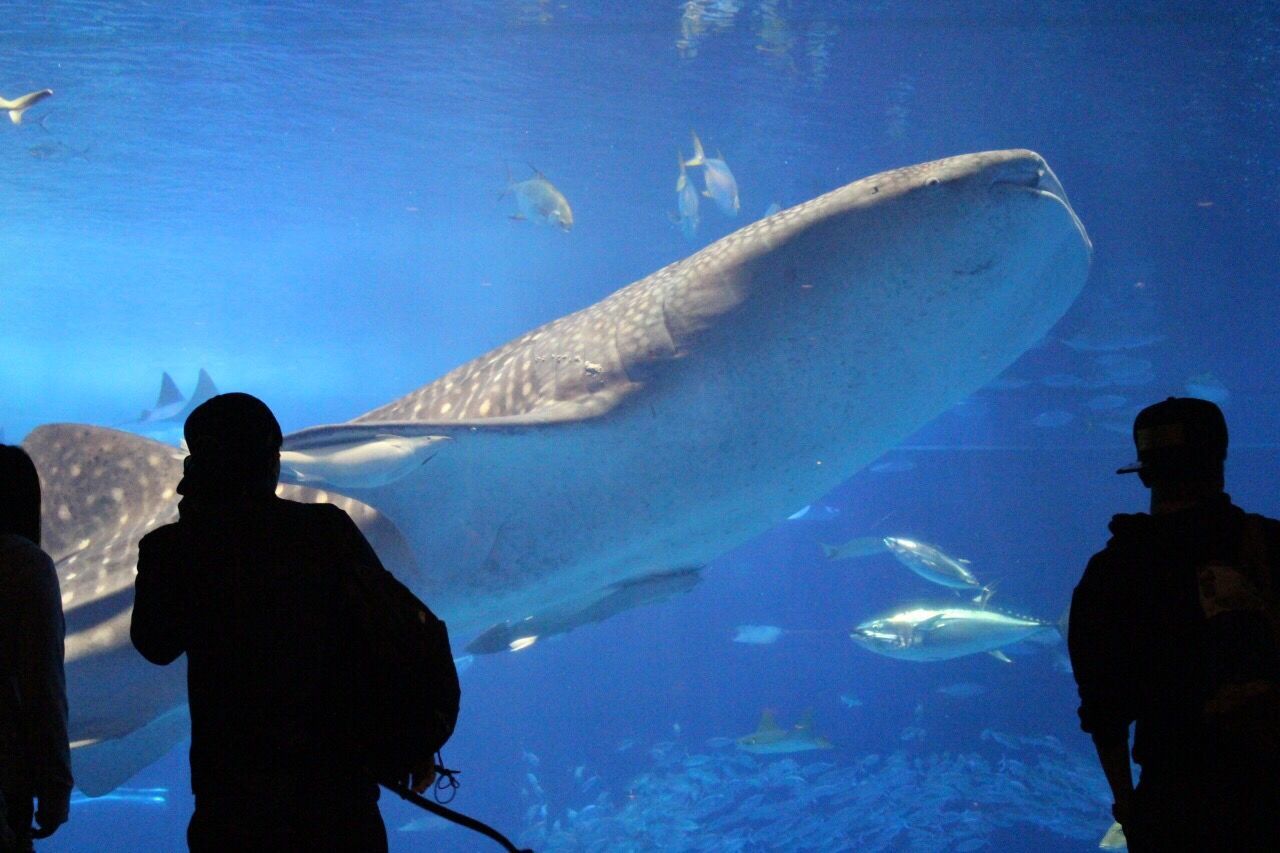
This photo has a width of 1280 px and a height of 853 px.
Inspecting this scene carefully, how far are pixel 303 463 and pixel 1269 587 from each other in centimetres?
247

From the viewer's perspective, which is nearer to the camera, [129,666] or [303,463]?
[303,463]

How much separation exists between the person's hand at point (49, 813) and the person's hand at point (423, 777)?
716mm

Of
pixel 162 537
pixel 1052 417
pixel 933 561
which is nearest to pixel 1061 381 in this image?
pixel 1052 417

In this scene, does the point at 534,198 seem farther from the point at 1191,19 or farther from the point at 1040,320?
the point at 1040,320

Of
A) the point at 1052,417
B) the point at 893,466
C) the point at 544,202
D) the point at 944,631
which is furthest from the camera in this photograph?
the point at 893,466

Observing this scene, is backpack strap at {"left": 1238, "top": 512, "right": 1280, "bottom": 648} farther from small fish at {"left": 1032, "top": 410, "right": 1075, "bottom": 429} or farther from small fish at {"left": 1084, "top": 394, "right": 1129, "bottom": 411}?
small fish at {"left": 1084, "top": 394, "right": 1129, "bottom": 411}

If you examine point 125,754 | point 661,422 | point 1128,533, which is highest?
point 1128,533

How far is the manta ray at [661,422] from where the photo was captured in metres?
2.75

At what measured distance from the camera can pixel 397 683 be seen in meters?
1.24

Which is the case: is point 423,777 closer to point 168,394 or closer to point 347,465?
point 347,465

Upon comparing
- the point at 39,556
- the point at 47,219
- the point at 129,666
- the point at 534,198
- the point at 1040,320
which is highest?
the point at 1040,320

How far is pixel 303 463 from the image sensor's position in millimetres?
2668

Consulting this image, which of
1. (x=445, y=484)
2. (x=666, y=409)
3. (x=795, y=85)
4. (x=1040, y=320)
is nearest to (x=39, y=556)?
(x=445, y=484)

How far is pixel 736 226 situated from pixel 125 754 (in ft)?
58.0
